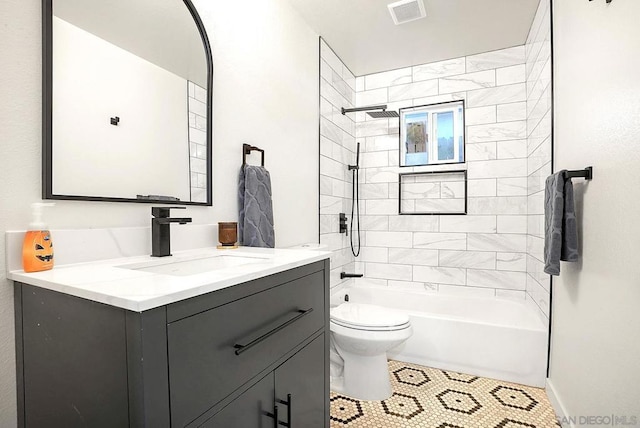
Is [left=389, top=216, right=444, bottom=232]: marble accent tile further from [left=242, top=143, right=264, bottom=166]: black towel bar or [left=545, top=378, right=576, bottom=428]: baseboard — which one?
[left=242, top=143, right=264, bottom=166]: black towel bar

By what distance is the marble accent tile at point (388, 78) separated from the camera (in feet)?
10.2

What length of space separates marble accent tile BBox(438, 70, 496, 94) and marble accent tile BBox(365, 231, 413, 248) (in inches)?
52.5

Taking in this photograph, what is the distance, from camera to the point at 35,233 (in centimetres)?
87

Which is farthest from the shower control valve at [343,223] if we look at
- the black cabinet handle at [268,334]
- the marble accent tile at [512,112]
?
the black cabinet handle at [268,334]

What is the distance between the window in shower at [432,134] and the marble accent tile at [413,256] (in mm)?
798

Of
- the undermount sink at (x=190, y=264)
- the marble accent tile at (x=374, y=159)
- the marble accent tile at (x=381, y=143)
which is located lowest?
the undermount sink at (x=190, y=264)

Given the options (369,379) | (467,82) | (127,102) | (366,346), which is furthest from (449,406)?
(467,82)

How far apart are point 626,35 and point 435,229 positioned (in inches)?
80.0

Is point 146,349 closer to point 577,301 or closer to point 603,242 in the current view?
point 603,242

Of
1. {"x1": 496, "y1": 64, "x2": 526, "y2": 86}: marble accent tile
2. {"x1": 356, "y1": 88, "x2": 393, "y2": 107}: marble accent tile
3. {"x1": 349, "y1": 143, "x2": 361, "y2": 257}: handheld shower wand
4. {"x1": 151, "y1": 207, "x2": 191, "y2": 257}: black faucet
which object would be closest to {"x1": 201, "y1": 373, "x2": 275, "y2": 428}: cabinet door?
{"x1": 151, "y1": 207, "x2": 191, "y2": 257}: black faucet

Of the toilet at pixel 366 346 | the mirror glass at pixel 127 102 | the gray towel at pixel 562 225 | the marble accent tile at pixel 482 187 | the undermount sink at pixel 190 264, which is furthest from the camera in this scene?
the marble accent tile at pixel 482 187

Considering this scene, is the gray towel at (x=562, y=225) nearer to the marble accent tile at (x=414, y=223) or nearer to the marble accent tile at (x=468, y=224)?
the marble accent tile at (x=468, y=224)

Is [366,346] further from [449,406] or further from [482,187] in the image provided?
[482,187]

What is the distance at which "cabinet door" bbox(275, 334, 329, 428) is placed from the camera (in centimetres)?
106
